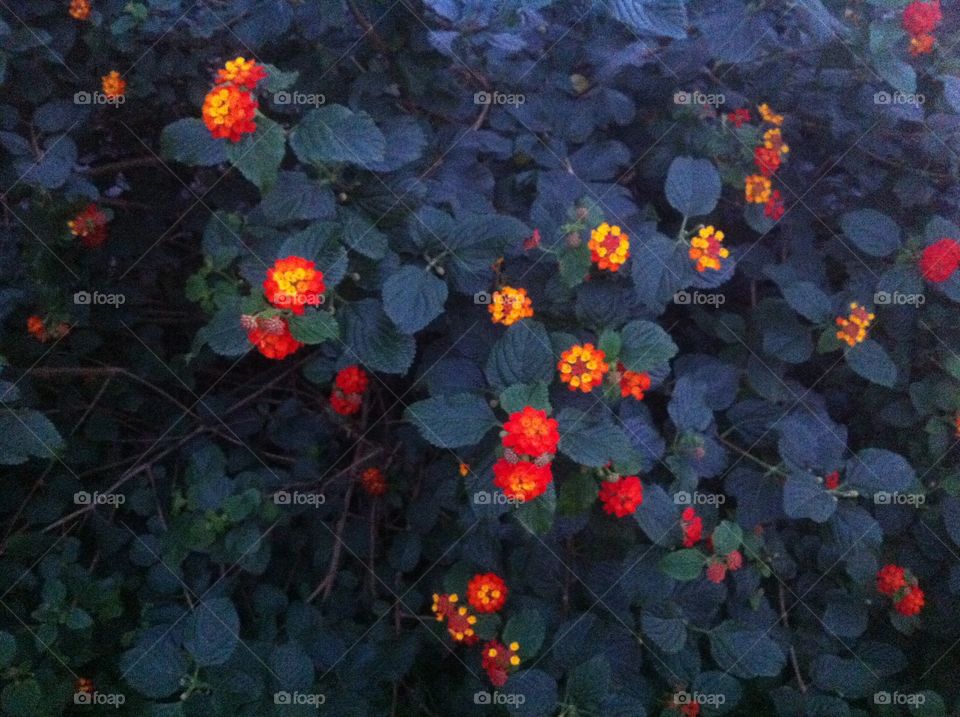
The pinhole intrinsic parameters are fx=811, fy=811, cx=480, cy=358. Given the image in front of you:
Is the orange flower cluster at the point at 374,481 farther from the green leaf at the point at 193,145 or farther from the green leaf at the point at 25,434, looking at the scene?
the green leaf at the point at 193,145

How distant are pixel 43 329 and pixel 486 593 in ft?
3.61

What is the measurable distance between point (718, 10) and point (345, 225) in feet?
2.93

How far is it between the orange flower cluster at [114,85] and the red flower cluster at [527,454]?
3.51 ft

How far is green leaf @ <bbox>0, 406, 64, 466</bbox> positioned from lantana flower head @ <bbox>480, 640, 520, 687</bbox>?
33.9 inches

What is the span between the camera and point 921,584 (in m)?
1.71

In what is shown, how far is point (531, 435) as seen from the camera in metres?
1.17

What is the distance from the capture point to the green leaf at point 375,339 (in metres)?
1.30

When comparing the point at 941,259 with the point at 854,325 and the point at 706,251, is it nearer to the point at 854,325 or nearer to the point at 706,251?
the point at 854,325

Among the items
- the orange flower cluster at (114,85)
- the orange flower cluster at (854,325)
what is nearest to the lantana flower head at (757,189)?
the orange flower cluster at (854,325)

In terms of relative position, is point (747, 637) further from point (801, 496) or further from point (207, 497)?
point (207, 497)

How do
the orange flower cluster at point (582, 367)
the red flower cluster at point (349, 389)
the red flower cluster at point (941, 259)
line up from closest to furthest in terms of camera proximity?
the orange flower cluster at point (582, 367), the red flower cluster at point (941, 259), the red flower cluster at point (349, 389)

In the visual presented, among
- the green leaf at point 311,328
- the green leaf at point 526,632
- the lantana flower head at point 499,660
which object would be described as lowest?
the lantana flower head at point 499,660

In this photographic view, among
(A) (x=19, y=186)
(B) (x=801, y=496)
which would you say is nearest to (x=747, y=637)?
(B) (x=801, y=496)

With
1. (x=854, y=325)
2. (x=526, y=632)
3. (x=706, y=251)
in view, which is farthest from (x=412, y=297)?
(x=854, y=325)
